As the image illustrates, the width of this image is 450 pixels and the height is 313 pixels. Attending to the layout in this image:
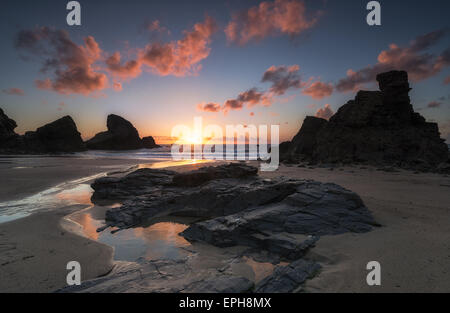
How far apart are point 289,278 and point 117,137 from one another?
316 feet

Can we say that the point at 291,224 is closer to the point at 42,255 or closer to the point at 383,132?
the point at 42,255

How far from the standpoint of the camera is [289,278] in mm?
3354

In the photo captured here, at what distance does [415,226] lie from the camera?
554 centimetres

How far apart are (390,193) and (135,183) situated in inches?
512

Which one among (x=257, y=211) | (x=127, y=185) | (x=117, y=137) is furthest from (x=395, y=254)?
(x=117, y=137)

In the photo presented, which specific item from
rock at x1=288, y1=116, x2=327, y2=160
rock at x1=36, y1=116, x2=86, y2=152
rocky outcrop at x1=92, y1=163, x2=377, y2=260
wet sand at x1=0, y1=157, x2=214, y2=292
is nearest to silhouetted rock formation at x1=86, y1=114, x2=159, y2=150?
rock at x1=36, y1=116, x2=86, y2=152

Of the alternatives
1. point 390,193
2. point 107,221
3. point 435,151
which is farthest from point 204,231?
point 435,151

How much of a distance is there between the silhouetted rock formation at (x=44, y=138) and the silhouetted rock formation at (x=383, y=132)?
242 feet

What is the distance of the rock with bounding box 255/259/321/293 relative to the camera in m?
3.16

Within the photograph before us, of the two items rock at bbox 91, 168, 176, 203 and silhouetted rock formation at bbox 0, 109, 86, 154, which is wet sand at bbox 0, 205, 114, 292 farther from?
silhouetted rock formation at bbox 0, 109, 86, 154

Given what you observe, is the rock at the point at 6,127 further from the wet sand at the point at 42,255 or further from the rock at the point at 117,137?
the wet sand at the point at 42,255
